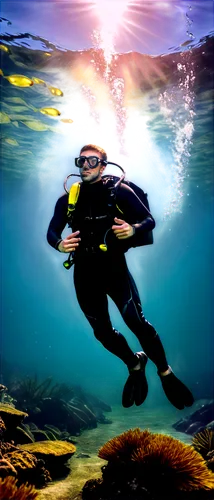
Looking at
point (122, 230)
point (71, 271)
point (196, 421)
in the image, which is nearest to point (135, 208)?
point (122, 230)

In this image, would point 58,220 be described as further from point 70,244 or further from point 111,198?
point 111,198

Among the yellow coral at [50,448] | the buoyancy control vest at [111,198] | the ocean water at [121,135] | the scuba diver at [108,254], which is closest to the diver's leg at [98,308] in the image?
the scuba diver at [108,254]

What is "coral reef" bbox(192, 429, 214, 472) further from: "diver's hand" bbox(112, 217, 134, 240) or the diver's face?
the diver's face

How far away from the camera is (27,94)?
558 inches

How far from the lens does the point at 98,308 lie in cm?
440

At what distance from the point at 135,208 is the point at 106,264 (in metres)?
0.84

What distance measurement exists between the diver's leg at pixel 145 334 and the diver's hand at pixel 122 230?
640mm

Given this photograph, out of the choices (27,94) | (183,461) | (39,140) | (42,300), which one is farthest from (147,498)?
(42,300)

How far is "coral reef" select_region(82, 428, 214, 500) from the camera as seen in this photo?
347 centimetres

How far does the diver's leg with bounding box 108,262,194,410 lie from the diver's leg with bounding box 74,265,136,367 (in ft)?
0.66

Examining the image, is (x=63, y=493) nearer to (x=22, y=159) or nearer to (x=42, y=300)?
(x=22, y=159)

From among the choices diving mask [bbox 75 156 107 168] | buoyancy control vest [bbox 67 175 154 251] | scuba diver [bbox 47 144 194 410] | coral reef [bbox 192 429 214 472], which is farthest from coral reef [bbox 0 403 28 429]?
diving mask [bbox 75 156 107 168]

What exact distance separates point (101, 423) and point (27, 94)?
50.6 feet

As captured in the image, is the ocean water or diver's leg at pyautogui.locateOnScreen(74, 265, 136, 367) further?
the ocean water
